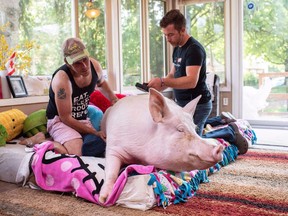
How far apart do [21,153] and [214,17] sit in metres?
3.87

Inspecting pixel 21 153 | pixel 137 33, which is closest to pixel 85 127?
pixel 21 153

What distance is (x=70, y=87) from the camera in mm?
2170

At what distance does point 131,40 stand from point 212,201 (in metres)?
3.13

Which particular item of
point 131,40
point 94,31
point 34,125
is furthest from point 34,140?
point 131,40

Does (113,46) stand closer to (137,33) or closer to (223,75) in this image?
(137,33)

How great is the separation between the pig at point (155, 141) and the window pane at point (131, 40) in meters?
2.59

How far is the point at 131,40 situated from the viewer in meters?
4.59

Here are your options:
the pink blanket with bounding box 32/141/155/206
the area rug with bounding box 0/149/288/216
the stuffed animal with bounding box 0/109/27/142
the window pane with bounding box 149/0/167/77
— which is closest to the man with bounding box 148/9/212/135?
A: the area rug with bounding box 0/149/288/216

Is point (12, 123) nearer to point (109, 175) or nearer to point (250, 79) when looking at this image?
point (109, 175)

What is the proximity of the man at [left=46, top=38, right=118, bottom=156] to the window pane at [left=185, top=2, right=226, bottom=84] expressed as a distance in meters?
3.12

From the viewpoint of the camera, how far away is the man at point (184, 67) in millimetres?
2254

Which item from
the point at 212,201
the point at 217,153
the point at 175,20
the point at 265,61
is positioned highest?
the point at 175,20

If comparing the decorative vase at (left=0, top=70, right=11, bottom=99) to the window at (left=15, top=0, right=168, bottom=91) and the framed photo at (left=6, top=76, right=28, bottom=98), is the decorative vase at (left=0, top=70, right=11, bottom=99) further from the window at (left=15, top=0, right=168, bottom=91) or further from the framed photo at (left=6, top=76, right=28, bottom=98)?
the window at (left=15, top=0, right=168, bottom=91)

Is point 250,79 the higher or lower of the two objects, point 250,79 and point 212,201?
the higher
